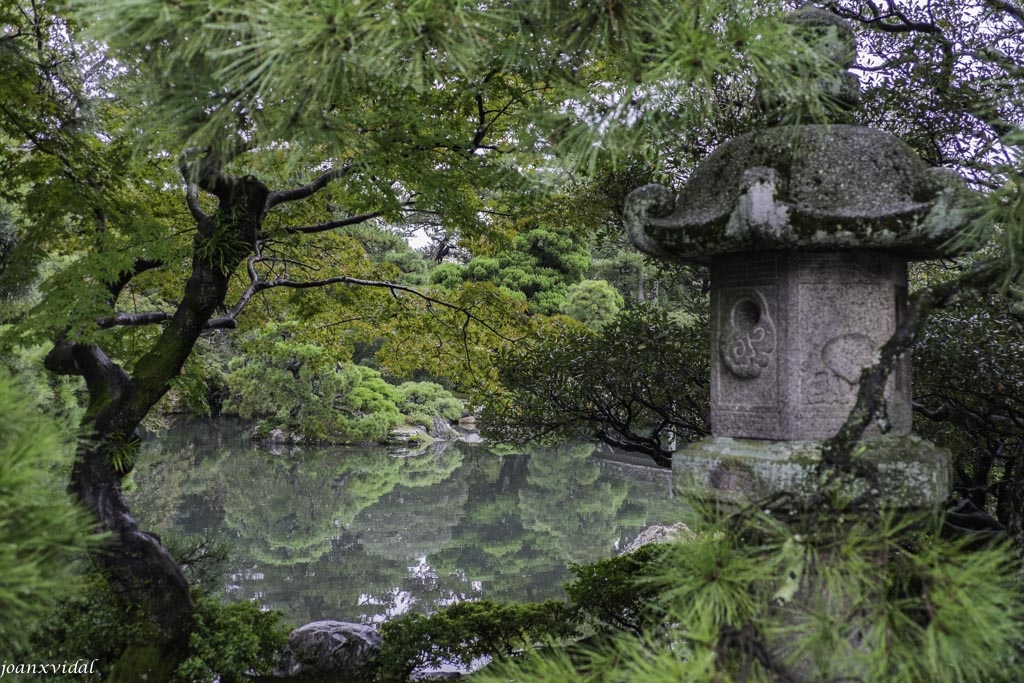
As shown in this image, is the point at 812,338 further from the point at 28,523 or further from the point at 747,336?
the point at 28,523

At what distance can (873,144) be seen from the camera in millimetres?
1939

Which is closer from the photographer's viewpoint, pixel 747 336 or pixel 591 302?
pixel 747 336

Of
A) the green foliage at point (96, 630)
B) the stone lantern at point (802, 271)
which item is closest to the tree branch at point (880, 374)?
the stone lantern at point (802, 271)

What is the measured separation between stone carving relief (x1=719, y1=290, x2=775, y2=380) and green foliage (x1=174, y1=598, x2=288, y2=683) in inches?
112

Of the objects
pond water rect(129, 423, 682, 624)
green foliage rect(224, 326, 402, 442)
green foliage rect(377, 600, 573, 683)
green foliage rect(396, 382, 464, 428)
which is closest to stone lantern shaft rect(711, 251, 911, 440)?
green foliage rect(377, 600, 573, 683)

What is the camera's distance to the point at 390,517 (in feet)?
30.5

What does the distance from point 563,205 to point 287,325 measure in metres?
2.40

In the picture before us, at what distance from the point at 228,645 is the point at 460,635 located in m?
1.18

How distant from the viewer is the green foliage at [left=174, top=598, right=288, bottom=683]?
11.4 ft

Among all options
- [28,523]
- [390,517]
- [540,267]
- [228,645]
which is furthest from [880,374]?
[540,267]

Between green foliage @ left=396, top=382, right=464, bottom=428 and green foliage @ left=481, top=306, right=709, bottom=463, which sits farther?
green foliage @ left=396, top=382, right=464, bottom=428

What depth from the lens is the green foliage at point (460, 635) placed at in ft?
13.0

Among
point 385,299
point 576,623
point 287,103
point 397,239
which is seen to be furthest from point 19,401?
point 397,239

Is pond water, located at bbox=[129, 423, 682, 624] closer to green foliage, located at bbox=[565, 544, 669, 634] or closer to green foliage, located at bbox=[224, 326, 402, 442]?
green foliage, located at bbox=[224, 326, 402, 442]
